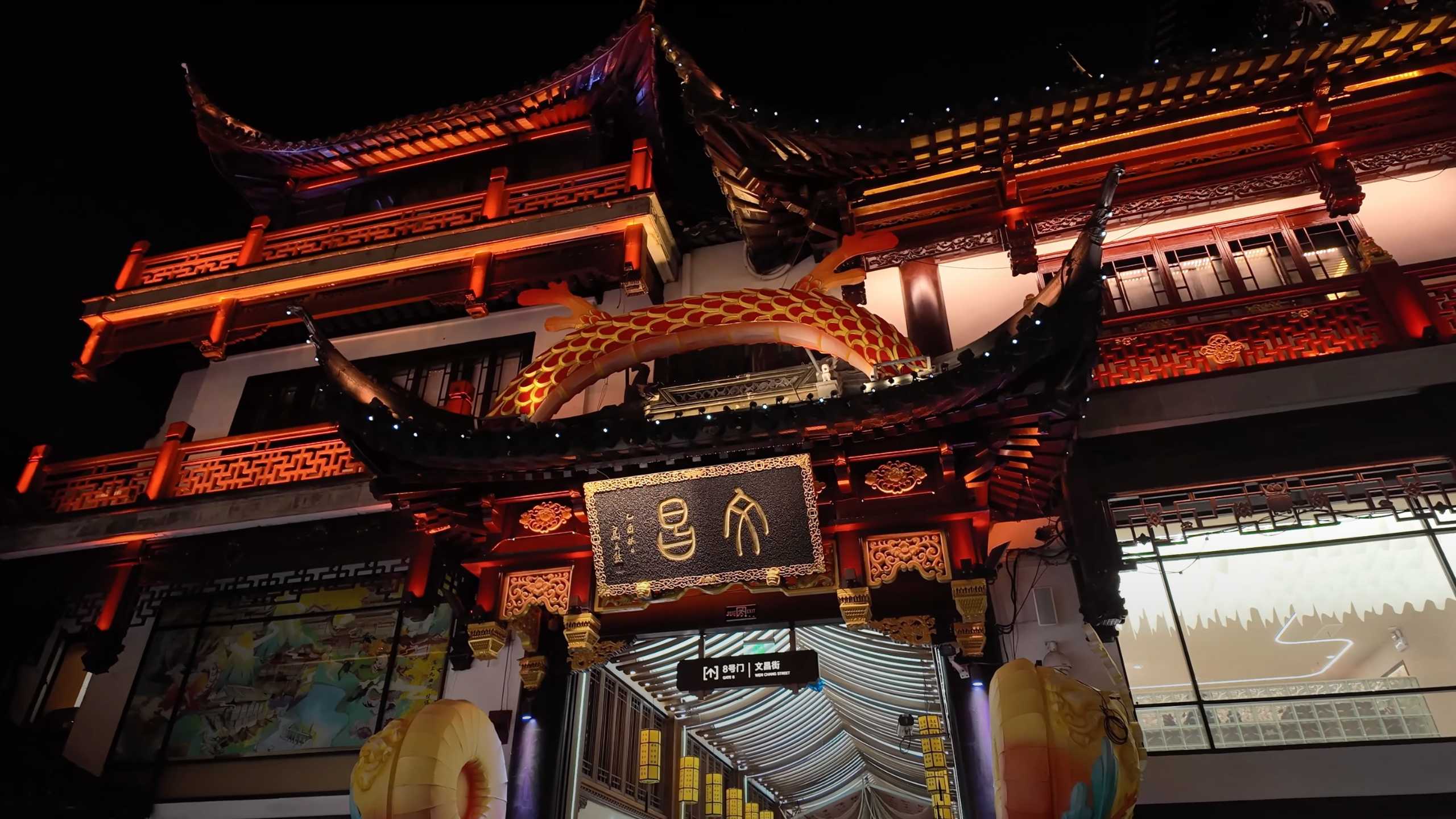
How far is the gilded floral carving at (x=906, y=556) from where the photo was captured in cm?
591

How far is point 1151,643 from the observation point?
7.86 meters

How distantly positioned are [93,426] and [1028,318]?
11.4m

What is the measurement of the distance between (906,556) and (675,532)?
1.71 meters

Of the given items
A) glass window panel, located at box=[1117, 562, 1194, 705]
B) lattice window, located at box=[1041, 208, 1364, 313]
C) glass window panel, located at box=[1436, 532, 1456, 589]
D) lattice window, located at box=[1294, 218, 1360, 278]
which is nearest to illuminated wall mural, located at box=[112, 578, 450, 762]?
glass window panel, located at box=[1117, 562, 1194, 705]

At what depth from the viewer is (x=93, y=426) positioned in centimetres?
1062

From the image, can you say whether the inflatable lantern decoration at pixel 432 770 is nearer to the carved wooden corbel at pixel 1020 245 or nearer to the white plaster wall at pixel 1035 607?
the white plaster wall at pixel 1035 607

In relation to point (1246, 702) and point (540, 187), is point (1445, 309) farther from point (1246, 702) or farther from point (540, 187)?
point (540, 187)

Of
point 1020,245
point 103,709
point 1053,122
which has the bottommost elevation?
point 103,709

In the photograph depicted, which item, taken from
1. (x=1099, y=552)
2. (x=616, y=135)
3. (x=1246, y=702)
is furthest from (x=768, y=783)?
(x=616, y=135)

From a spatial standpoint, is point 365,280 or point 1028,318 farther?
point 365,280

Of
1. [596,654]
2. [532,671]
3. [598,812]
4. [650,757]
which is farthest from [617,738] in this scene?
[596,654]

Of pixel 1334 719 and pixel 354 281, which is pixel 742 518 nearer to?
pixel 1334 719

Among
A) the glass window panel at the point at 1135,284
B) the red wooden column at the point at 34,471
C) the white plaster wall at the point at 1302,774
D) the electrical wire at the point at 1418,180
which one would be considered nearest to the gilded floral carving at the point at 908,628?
the white plaster wall at the point at 1302,774

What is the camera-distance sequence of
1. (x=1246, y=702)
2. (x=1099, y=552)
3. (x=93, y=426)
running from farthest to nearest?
(x=93, y=426), (x=1246, y=702), (x=1099, y=552)
